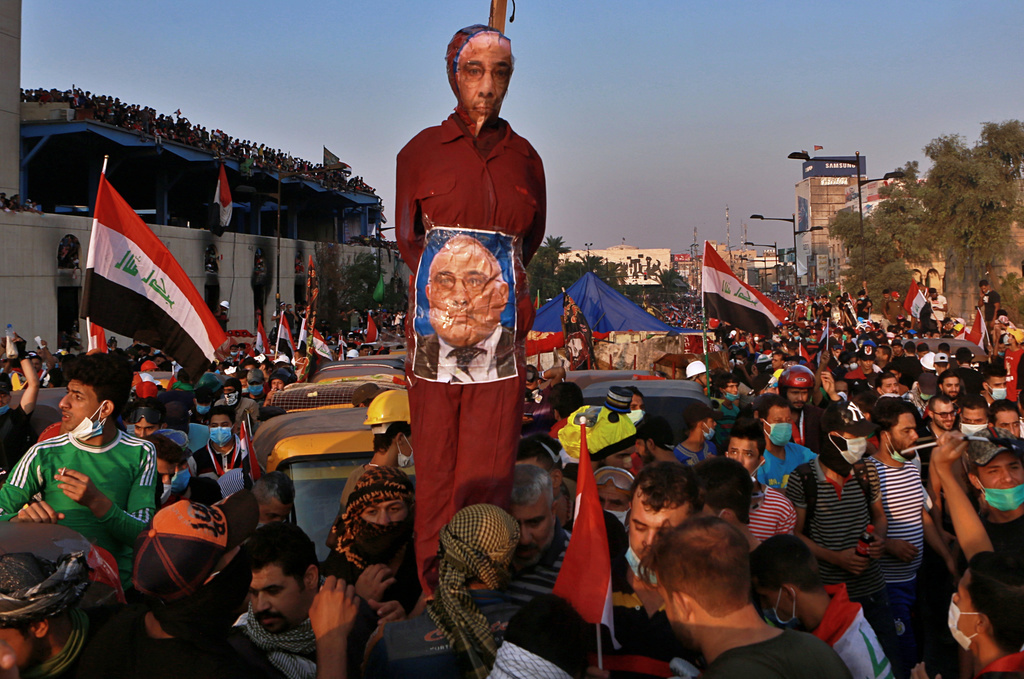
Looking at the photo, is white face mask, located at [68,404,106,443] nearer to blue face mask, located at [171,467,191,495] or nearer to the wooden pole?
blue face mask, located at [171,467,191,495]

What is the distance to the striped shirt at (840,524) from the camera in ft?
15.2

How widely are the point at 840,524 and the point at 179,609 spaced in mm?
3293

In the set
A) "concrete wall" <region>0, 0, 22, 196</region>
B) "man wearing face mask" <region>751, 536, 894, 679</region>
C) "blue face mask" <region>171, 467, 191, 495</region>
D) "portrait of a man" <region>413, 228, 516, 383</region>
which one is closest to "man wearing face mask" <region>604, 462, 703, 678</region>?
"man wearing face mask" <region>751, 536, 894, 679</region>

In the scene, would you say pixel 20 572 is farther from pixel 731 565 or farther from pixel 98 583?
pixel 731 565

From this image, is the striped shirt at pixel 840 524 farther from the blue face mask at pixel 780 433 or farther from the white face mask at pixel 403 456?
the white face mask at pixel 403 456

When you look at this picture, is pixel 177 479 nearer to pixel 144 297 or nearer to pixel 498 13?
pixel 144 297

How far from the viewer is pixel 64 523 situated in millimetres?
3670

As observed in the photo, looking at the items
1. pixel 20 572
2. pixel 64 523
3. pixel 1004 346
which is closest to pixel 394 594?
pixel 64 523

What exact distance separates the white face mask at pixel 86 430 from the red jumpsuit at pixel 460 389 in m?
1.47

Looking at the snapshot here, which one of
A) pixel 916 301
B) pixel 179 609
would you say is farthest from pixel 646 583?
pixel 916 301

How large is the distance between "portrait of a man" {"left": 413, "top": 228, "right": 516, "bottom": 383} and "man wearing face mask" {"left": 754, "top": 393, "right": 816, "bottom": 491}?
289 cm

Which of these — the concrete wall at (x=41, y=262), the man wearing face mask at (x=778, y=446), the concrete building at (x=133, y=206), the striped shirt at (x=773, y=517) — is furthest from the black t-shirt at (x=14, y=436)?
the concrete wall at (x=41, y=262)

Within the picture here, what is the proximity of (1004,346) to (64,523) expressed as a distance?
13465 mm

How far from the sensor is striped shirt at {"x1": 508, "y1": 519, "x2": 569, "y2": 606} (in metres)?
3.13
